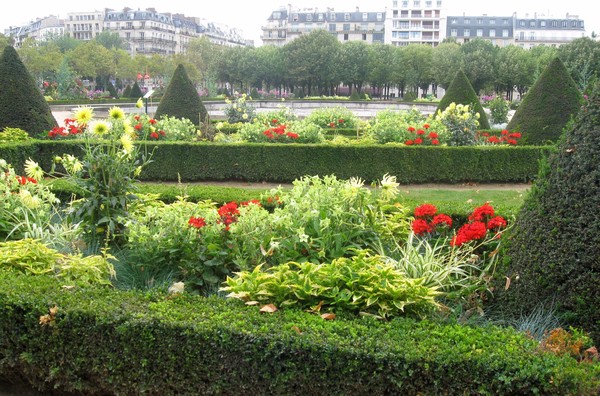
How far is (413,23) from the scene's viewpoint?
110500mm

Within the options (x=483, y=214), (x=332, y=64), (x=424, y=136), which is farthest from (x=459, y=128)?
(x=332, y=64)

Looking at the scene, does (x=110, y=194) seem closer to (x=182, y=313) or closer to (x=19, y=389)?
(x=19, y=389)

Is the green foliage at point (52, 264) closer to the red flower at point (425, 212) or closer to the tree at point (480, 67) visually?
the red flower at point (425, 212)

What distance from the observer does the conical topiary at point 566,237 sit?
328 cm

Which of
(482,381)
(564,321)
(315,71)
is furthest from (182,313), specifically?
(315,71)

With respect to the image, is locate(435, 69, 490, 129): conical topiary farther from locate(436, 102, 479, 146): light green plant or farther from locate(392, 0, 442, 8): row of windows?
locate(392, 0, 442, 8): row of windows

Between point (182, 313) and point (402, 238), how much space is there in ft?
6.96

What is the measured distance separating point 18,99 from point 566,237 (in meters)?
12.6

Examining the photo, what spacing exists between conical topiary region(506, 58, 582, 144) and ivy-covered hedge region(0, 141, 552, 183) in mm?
2008

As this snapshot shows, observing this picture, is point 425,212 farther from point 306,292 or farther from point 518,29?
point 518,29

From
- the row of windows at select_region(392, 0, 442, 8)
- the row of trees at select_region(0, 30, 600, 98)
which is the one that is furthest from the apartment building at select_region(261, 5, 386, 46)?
the row of trees at select_region(0, 30, 600, 98)

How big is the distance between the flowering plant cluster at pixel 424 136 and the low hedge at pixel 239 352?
29.9 ft

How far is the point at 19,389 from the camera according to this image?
3766 mm

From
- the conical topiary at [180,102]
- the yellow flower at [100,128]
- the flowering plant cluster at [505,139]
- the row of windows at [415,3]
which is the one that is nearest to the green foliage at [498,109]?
the flowering plant cluster at [505,139]
